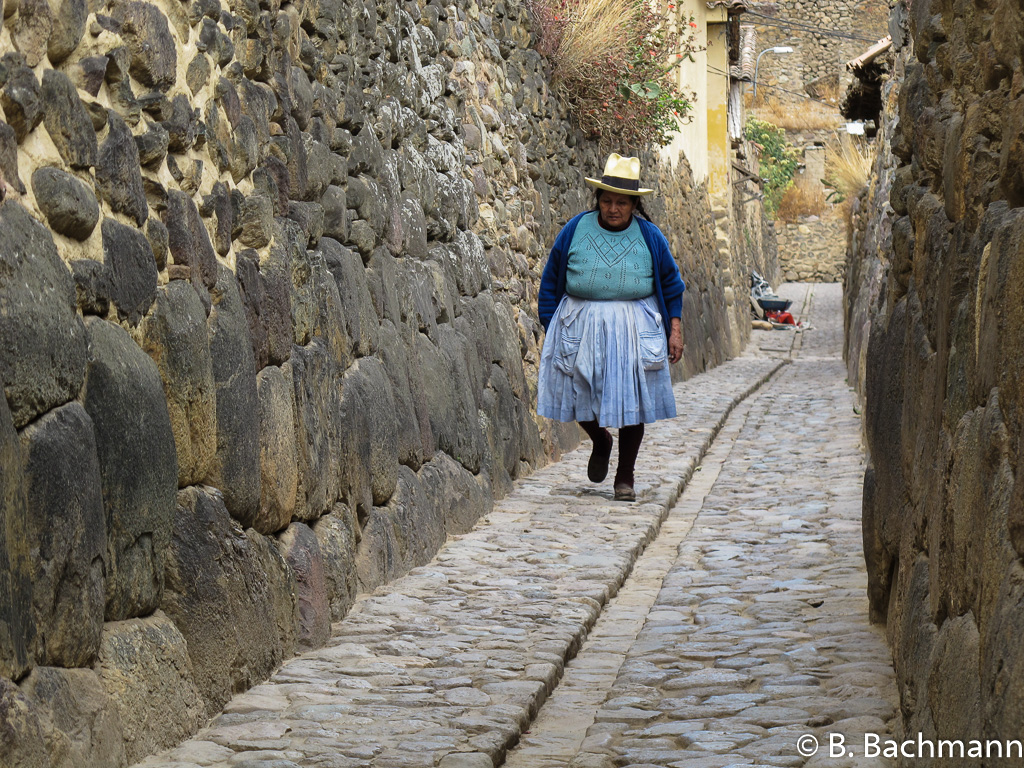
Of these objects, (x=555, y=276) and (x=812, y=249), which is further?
(x=812, y=249)

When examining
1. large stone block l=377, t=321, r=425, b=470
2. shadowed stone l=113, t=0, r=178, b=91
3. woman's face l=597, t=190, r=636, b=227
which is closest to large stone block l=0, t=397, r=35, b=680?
shadowed stone l=113, t=0, r=178, b=91

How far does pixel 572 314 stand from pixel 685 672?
123 inches

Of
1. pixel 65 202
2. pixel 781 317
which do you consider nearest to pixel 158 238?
pixel 65 202

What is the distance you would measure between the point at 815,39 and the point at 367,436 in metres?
46.4

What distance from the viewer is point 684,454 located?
8492 millimetres

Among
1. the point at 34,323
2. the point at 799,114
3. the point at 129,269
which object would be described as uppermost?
the point at 799,114

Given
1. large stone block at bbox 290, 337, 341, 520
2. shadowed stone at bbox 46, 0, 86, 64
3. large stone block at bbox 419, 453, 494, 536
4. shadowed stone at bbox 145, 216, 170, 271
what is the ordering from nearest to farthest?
shadowed stone at bbox 46, 0, 86, 64
shadowed stone at bbox 145, 216, 170, 271
large stone block at bbox 290, 337, 341, 520
large stone block at bbox 419, 453, 494, 536

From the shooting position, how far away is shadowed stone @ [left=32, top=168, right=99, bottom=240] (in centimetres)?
274

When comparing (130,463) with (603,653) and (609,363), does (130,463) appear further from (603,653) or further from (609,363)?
(609,363)

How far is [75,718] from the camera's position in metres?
2.63

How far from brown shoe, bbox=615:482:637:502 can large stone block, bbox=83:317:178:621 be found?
3.75m

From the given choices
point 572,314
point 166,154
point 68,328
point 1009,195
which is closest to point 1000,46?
point 1009,195

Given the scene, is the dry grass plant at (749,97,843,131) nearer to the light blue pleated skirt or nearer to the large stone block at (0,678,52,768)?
the light blue pleated skirt

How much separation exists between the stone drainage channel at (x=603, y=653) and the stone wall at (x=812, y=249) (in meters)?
31.1
